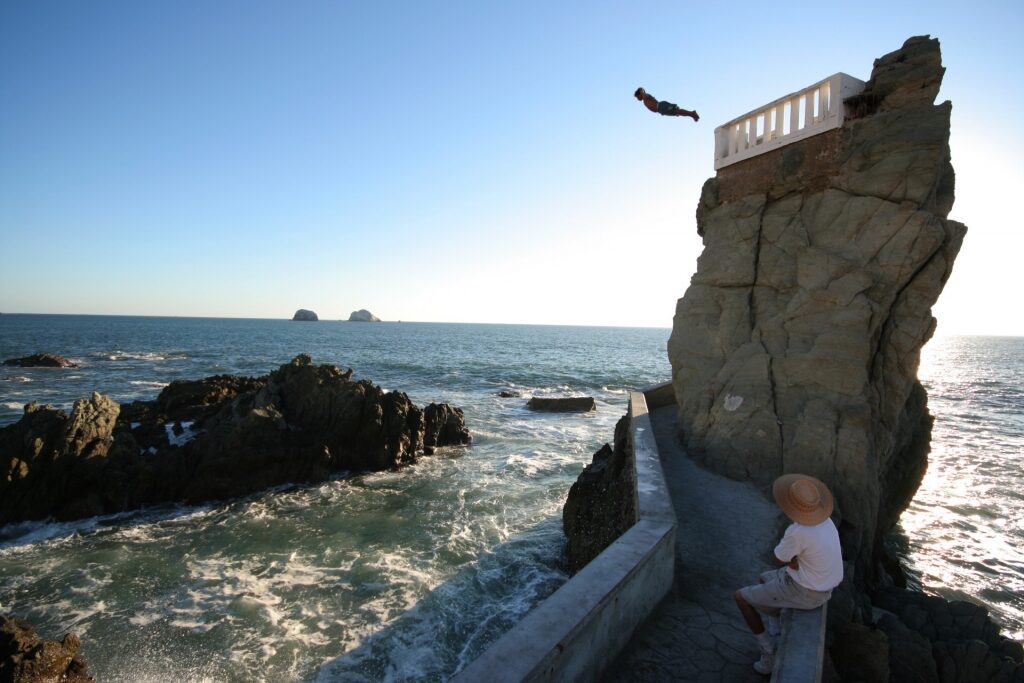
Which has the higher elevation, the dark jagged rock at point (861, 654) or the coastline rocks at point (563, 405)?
the dark jagged rock at point (861, 654)

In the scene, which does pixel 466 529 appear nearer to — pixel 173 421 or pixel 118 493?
pixel 118 493

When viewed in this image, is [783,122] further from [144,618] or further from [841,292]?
[144,618]

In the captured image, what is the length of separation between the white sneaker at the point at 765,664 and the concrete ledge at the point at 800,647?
0.51ft

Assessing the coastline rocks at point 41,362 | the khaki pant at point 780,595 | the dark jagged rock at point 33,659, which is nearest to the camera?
the khaki pant at point 780,595

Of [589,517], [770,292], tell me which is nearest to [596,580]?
[589,517]

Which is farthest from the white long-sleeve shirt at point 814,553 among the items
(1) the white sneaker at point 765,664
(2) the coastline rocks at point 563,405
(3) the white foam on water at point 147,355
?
(3) the white foam on water at point 147,355

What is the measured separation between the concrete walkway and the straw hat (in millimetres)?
1354

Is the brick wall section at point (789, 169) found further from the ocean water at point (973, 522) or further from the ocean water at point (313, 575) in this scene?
the ocean water at point (973, 522)

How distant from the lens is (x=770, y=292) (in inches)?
339

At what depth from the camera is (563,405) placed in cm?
2641

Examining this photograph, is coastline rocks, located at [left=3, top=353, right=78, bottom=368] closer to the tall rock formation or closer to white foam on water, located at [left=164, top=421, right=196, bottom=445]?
white foam on water, located at [left=164, top=421, right=196, bottom=445]

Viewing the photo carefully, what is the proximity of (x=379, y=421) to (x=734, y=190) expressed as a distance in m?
11.9

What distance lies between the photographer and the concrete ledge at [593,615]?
334 centimetres

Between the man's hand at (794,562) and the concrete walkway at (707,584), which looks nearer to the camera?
the man's hand at (794,562)
